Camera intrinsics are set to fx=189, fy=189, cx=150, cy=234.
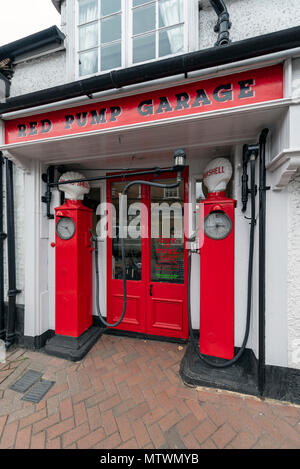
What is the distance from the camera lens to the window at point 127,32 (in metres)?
2.39

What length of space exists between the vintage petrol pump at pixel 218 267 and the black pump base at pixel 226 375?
159mm

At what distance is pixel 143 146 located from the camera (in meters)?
2.53

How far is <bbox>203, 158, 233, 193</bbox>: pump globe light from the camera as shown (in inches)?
92.6

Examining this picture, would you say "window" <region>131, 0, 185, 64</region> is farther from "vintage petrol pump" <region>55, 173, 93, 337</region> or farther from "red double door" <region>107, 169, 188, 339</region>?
"vintage petrol pump" <region>55, 173, 93, 337</region>

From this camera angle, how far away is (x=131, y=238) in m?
3.32

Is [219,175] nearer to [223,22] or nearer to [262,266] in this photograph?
[262,266]

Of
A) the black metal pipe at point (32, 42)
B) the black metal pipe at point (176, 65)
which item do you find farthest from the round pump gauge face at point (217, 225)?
the black metal pipe at point (32, 42)

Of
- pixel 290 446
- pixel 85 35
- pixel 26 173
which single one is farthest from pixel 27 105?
pixel 290 446

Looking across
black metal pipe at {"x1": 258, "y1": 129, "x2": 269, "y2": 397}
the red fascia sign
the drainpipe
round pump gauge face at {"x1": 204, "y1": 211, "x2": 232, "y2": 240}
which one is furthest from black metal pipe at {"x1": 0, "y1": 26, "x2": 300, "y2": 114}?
round pump gauge face at {"x1": 204, "y1": 211, "x2": 232, "y2": 240}

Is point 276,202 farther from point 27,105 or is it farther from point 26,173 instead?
point 26,173

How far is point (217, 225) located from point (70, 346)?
2760 millimetres

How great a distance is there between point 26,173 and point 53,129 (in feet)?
3.23

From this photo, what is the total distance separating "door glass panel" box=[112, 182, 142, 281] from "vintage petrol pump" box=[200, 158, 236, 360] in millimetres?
1226

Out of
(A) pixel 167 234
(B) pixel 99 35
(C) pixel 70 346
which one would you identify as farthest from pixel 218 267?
(B) pixel 99 35
